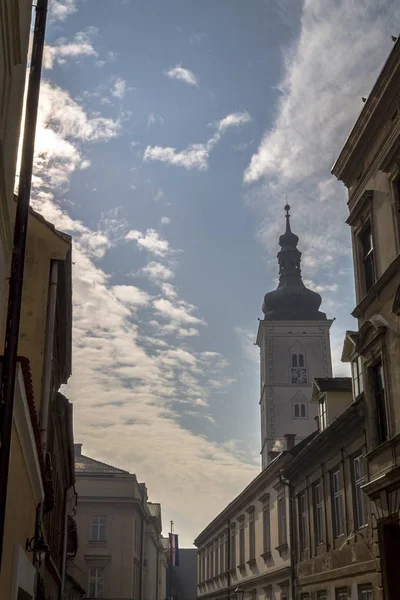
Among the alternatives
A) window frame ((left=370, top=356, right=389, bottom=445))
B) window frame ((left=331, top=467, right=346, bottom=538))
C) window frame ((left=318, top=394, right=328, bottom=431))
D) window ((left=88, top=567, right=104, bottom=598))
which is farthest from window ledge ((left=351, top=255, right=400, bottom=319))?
window ((left=88, top=567, right=104, bottom=598))

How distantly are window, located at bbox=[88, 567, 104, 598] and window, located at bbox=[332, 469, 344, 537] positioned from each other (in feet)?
103

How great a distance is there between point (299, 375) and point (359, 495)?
183ft

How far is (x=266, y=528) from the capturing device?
3125 centimetres

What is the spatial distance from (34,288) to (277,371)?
6239 cm

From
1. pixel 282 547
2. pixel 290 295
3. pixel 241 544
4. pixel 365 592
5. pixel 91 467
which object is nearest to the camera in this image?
pixel 365 592

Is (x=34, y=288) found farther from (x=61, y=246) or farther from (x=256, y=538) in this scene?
(x=256, y=538)

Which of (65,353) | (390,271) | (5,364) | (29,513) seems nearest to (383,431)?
(390,271)

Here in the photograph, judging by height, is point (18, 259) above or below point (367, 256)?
below

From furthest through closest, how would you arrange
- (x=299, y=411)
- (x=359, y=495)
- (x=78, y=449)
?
(x=299, y=411) < (x=78, y=449) < (x=359, y=495)

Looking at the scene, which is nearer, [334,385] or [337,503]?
[337,503]

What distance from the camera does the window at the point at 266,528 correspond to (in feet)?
99.9

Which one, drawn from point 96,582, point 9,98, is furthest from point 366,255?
point 96,582

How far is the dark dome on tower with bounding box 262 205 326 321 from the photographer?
77.9 meters

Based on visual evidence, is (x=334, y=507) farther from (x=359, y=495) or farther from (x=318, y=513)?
(x=359, y=495)
